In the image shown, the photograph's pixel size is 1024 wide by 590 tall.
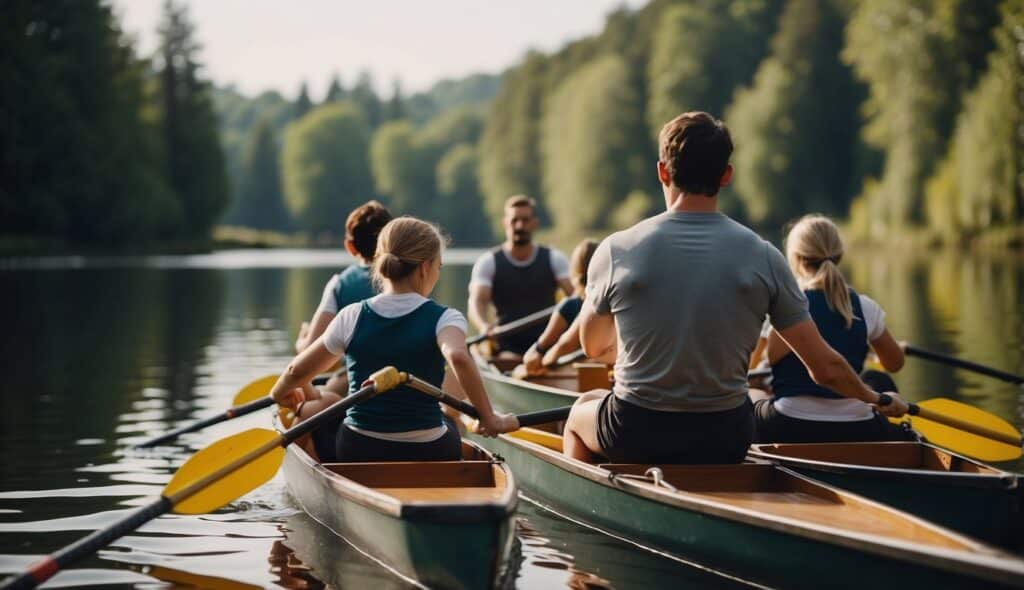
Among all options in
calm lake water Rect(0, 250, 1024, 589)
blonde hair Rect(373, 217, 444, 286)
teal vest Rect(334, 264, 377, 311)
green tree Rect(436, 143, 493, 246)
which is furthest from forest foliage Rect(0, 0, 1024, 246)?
blonde hair Rect(373, 217, 444, 286)

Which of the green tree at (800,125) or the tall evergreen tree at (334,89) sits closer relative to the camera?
the green tree at (800,125)

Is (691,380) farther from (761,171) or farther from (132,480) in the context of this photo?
(761,171)

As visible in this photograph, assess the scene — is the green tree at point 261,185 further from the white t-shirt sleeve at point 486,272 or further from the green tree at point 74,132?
the white t-shirt sleeve at point 486,272

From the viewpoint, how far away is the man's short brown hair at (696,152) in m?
5.29

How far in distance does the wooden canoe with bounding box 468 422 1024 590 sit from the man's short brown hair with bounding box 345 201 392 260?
172cm

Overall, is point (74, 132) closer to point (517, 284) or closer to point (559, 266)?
point (517, 284)

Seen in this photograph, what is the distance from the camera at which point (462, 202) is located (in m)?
104

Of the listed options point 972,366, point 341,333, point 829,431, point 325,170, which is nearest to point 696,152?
point 341,333

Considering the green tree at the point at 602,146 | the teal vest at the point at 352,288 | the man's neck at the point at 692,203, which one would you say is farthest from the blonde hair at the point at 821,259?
the green tree at the point at 602,146

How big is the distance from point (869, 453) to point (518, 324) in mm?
4891

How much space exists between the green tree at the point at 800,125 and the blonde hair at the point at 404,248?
149 feet

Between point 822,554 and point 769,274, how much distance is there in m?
1.14

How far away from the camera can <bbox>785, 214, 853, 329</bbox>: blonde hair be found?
Result: 6.44 meters

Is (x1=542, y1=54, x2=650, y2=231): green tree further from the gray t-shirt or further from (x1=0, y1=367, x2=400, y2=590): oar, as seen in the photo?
the gray t-shirt
